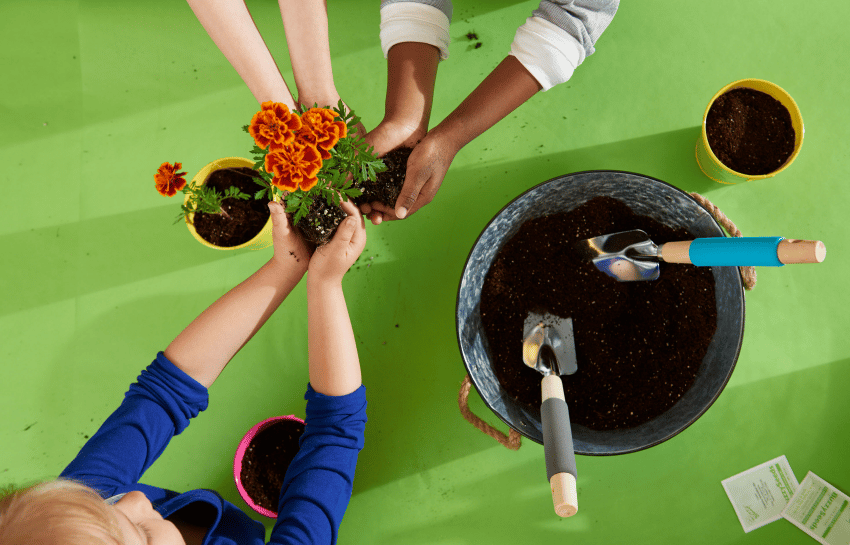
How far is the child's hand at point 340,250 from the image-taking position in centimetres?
80

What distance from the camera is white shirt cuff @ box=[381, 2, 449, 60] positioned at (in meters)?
0.86

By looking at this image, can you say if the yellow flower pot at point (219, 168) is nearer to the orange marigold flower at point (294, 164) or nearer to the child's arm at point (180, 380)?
the child's arm at point (180, 380)

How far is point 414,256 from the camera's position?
3.48ft

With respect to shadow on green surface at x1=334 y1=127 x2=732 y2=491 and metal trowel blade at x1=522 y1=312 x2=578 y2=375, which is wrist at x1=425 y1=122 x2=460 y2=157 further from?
metal trowel blade at x1=522 y1=312 x2=578 y2=375

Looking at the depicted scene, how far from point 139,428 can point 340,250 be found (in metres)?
0.47

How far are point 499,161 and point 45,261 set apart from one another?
1137 millimetres

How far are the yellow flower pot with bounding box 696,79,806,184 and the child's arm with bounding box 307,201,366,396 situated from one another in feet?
2.47

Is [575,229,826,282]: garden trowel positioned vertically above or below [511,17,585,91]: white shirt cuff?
below

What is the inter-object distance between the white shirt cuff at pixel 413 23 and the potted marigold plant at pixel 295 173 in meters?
0.22

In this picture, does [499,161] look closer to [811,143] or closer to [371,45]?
[371,45]

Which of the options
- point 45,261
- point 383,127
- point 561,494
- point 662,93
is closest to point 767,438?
point 561,494

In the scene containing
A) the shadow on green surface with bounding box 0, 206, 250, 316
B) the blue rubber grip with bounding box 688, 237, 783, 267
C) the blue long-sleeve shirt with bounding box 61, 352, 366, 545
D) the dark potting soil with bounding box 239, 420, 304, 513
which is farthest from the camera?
the shadow on green surface with bounding box 0, 206, 250, 316

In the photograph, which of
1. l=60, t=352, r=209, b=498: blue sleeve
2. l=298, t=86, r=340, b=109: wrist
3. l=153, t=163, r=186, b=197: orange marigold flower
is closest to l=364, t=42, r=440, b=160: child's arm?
l=298, t=86, r=340, b=109: wrist

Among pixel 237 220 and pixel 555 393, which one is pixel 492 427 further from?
pixel 237 220
